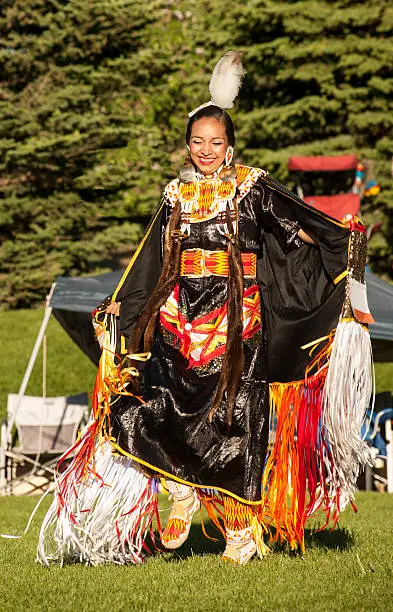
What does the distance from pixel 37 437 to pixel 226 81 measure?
514cm

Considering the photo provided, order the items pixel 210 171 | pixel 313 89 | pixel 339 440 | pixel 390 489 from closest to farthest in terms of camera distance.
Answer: pixel 339 440
pixel 210 171
pixel 390 489
pixel 313 89

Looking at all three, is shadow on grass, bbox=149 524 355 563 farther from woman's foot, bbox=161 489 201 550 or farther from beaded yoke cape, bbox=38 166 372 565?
beaded yoke cape, bbox=38 166 372 565

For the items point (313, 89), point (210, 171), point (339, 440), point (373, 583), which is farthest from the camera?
point (313, 89)

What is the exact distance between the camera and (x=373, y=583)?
349cm

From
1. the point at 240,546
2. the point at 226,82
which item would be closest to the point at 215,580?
the point at 240,546

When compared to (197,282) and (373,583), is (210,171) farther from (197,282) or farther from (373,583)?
(373,583)

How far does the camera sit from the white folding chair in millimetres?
8461

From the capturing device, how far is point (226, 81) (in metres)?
→ 4.44

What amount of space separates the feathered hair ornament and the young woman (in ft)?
0.08

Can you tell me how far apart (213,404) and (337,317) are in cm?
72

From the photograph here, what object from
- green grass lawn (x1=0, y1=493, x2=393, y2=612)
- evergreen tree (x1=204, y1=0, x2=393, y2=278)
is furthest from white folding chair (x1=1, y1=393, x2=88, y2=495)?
evergreen tree (x1=204, y1=0, x2=393, y2=278)

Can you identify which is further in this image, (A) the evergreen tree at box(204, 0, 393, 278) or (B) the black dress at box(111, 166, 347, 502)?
(A) the evergreen tree at box(204, 0, 393, 278)

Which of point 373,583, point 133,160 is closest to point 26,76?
point 133,160

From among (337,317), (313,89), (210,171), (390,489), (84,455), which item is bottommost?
(390,489)
